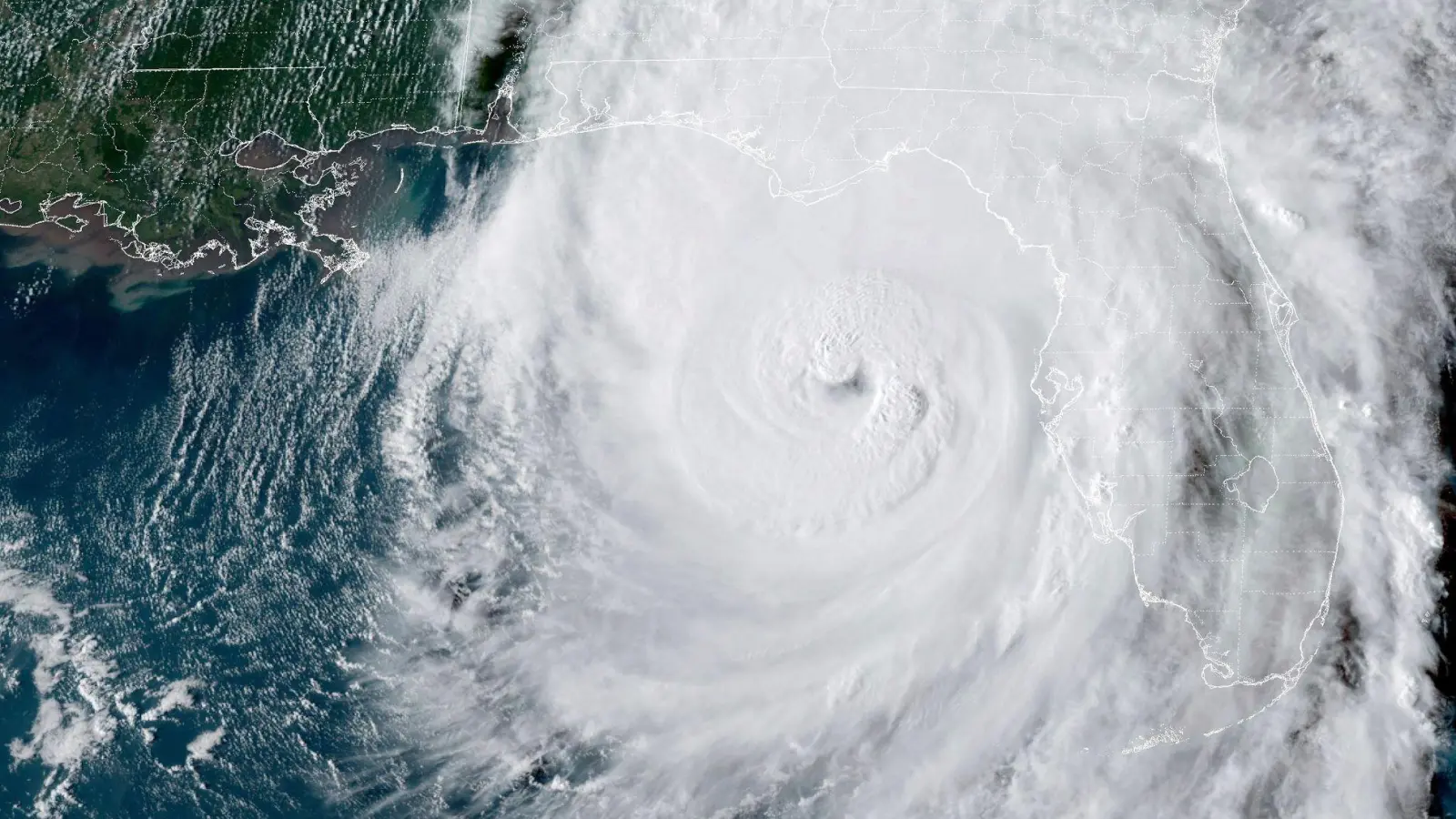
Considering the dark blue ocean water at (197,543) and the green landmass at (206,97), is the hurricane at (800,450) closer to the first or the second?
the dark blue ocean water at (197,543)

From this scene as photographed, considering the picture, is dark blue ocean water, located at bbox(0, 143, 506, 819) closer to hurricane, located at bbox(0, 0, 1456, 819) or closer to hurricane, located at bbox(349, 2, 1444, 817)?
hurricane, located at bbox(0, 0, 1456, 819)

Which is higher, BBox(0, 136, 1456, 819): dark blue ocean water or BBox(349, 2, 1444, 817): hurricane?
BBox(349, 2, 1444, 817): hurricane

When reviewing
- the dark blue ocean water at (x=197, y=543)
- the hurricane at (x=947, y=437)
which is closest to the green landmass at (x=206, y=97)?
the dark blue ocean water at (x=197, y=543)

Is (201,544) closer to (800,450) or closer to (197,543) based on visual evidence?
(197,543)

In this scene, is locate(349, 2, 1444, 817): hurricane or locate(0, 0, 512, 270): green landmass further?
locate(0, 0, 512, 270): green landmass

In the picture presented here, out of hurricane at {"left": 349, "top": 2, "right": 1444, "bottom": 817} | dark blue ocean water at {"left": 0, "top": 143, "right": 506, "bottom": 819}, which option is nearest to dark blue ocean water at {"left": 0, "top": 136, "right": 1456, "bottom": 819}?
dark blue ocean water at {"left": 0, "top": 143, "right": 506, "bottom": 819}

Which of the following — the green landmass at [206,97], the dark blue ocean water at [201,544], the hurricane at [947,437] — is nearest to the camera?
the hurricane at [947,437]

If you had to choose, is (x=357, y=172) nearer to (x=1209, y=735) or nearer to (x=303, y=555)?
(x=303, y=555)

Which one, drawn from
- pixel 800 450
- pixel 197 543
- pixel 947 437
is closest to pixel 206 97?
pixel 197 543

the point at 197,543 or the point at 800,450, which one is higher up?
the point at 800,450
